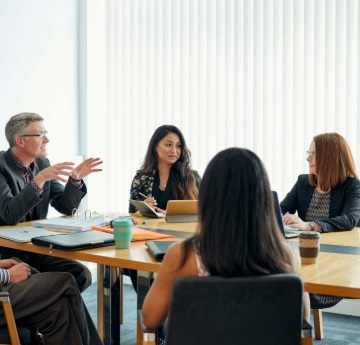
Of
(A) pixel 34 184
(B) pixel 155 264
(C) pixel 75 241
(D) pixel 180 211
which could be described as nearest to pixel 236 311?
(B) pixel 155 264

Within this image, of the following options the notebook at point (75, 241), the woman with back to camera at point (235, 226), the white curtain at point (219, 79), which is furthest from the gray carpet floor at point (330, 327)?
the woman with back to camera at point (235, 226)

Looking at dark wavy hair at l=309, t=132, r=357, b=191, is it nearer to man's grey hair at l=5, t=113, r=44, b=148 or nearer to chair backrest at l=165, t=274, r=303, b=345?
man's grey hair at l=5, t=113, r=44, b=148

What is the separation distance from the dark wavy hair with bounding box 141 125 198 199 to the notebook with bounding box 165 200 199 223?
26.6 inches

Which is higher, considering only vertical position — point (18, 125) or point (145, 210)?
point (18, 125)

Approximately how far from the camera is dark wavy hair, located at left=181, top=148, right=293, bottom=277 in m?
1.49

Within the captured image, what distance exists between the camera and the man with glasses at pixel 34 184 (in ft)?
10.00

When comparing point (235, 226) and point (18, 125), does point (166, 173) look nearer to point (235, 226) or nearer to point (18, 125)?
point (18, 125)

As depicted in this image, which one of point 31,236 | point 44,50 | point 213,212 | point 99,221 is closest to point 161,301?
point 213,212

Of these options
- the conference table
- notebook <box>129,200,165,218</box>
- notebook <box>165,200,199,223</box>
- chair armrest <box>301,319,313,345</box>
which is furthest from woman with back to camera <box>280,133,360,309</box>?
chair armrest <box>301,319,313,345</box>

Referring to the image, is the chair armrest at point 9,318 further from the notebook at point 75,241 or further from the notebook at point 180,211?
the notebook at point 180,211

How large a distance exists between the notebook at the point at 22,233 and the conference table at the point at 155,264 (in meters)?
0.02

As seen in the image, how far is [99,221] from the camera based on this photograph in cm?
299

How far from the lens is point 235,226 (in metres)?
1.49

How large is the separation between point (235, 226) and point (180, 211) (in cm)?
171
